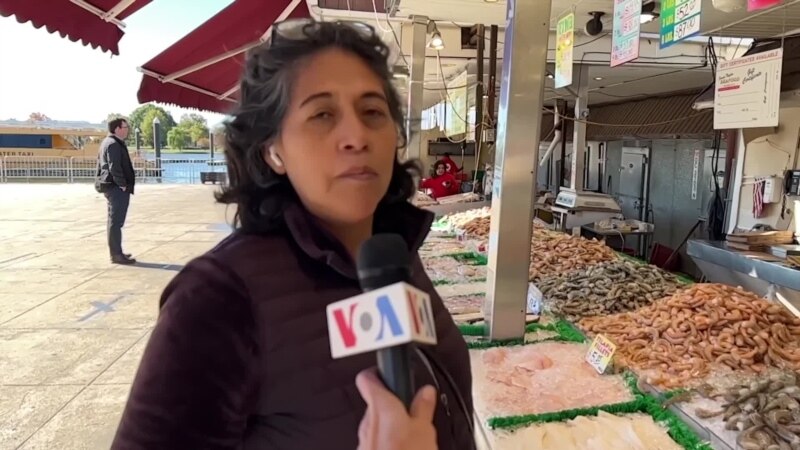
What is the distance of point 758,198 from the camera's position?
607 cm

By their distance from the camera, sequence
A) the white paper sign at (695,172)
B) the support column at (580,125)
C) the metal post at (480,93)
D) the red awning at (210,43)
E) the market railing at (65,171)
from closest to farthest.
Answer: the red awning at (210,43), the metal post at (480,93), the support column at (580,125), the white paper sign at (695,172), the market railing at (65,171)

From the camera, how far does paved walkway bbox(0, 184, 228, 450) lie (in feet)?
10.9

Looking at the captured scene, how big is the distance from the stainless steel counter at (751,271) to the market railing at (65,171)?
61.1 feet

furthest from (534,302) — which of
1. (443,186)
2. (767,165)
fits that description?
(443,186)

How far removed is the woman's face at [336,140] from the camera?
904 mm

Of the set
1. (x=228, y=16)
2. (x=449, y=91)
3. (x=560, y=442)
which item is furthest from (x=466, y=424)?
(x=449, y=91)

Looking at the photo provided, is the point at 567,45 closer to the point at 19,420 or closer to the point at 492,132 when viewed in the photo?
the point at 492,132

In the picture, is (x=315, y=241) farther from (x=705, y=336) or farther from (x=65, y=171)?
(x=65, y=171)

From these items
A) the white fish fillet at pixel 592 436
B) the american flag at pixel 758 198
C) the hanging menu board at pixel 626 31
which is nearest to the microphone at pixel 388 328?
the white fish fillet at pixel 592 436

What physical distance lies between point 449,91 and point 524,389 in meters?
8.17

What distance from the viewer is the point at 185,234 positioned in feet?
32.4

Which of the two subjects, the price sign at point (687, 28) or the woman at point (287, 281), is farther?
the price sign at point (687, 28)

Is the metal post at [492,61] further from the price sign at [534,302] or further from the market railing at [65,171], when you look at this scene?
the market railing at [65,171]

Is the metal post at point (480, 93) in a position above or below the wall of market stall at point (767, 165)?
above
